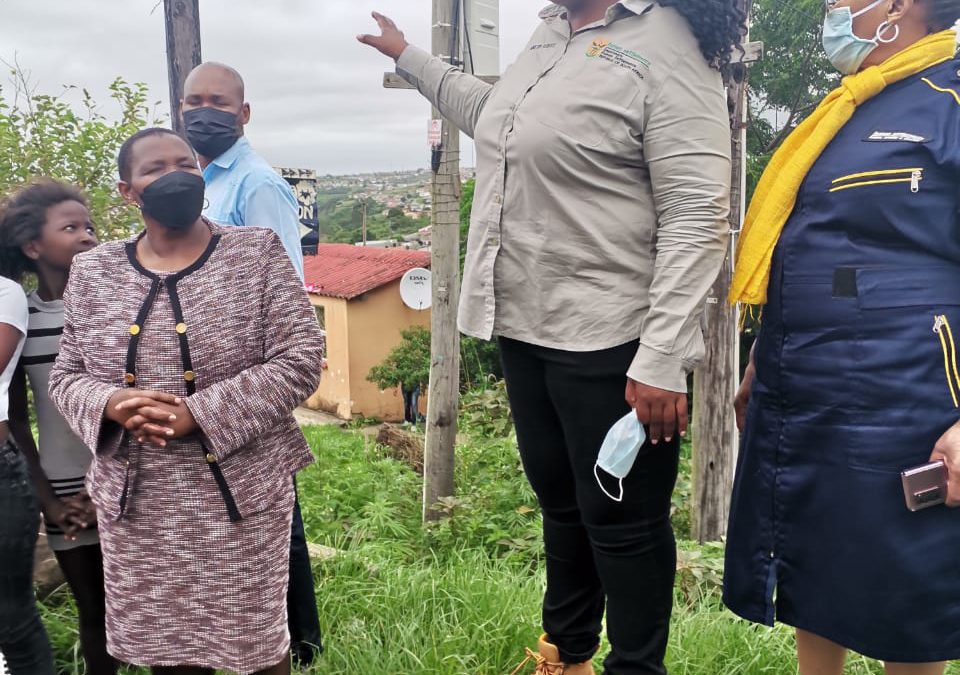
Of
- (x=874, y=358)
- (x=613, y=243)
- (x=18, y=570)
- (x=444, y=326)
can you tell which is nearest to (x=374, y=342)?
(x=444, y=326)

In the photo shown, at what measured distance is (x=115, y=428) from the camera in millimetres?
1906

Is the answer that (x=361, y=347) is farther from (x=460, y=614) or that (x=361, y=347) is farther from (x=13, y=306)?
(x=13, y=306)

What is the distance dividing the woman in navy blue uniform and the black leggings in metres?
1.88

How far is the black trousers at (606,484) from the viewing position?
1881mm

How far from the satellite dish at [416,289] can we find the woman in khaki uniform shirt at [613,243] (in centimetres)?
1125

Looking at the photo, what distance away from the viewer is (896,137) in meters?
1.61

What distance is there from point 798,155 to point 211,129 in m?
1.83

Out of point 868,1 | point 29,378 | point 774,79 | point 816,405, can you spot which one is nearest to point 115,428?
point 29,378

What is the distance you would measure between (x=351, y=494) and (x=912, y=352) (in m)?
5.01

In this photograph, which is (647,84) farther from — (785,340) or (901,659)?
(901,659)

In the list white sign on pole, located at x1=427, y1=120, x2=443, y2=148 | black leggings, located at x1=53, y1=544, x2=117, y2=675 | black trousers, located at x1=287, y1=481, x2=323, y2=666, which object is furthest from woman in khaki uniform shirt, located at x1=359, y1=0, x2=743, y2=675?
white sign on pole, located at x1=427, y1=120, x2=443, y2=148

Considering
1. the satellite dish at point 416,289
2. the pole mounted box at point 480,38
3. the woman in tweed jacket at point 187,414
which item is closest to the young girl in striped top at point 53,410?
the woman in tweed jacket at point 187,414

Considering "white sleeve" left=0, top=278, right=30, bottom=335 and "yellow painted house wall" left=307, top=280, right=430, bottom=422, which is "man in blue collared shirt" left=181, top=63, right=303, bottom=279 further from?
"yellow painted house wall" left=307, top=280, right=430, bottom=422

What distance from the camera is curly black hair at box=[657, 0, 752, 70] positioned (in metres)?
1.81
